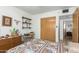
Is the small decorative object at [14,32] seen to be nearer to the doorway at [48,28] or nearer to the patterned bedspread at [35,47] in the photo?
the patterned bedspread at [35,47]

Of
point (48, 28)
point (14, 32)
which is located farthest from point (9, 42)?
point (48, 28)

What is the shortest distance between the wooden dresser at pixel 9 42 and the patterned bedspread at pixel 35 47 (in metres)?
0.07

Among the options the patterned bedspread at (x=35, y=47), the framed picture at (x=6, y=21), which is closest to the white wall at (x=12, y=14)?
the framed picture at (x=6, y=21)

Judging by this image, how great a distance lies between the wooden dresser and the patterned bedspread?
0.24ft

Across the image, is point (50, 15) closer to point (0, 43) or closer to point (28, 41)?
point (28, 41)

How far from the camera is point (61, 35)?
1420 millimetres

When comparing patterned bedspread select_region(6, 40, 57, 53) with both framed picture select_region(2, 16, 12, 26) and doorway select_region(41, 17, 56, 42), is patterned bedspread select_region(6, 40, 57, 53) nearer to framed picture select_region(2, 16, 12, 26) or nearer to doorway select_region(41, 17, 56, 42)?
doorway select_region(41, 17, 56, 42)

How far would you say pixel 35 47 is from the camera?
1.36m

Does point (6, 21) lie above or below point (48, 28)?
above

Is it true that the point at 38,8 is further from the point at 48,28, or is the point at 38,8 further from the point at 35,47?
the point at 35,47

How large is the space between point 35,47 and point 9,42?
0.45 meters
